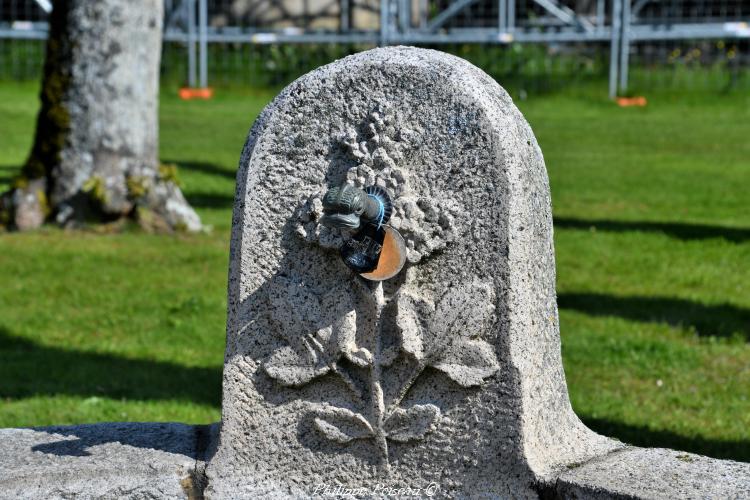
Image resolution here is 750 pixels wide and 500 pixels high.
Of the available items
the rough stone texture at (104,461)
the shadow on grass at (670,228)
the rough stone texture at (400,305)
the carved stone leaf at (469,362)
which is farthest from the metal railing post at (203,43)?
the carved stone leaf at (469,362)

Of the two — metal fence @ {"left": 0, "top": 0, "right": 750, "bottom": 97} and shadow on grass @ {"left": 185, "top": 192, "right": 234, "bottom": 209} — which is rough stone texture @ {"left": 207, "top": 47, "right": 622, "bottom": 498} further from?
metal fence @ {"left": 0, "top": 0, "right": 750, "bottom": 97}

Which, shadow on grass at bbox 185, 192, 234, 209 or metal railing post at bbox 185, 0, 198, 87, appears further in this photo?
metal railing post at bbox 185, 0, 198, 87

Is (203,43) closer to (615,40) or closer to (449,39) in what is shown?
(449,39)

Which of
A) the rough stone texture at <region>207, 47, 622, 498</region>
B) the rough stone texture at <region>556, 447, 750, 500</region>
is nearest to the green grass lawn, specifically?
the rough stone texture at <region>556, 447, 750, 500</region>

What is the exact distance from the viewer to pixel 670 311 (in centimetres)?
645

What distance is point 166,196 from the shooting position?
27.4ft

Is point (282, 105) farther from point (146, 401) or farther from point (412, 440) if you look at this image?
point (146, 401)

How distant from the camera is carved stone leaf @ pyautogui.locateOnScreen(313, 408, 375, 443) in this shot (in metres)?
2.71

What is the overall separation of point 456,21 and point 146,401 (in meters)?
14.9

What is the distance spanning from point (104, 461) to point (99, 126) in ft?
18.5

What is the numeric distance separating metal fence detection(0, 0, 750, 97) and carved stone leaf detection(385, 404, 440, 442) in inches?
519

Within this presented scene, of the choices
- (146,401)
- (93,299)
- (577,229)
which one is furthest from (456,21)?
→ (146,401)

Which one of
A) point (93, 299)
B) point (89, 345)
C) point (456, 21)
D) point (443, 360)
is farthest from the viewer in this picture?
point (456, 21)

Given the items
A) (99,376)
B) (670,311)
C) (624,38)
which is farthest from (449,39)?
(99,376)
